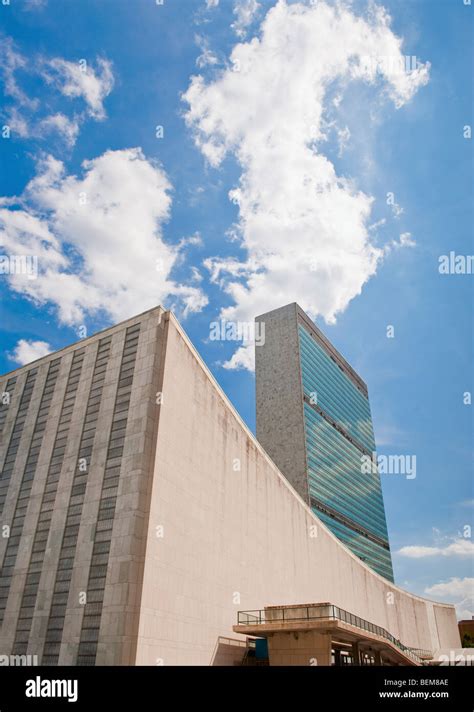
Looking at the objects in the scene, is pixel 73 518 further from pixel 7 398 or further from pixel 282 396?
pixel 282 396

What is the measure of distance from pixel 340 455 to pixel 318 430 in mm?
11215

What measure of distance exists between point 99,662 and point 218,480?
10.8 metres

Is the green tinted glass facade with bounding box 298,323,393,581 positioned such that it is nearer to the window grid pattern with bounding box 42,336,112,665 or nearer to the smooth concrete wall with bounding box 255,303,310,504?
the smooth concrete wall with bounding box 255,303,310,504

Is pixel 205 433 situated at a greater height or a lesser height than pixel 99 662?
greater

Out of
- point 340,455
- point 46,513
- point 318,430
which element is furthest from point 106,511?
point 340,455

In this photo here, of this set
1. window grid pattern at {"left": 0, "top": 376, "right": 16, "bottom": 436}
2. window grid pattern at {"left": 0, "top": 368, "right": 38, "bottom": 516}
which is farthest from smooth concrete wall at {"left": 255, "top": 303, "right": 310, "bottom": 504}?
window grid pattern at {"left": 0, "top": 368, "right": 38, "bottom": 516}

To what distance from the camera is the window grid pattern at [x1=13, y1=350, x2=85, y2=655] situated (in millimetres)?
22453

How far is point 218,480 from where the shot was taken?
27797mm

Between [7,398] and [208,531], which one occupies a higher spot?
[7,398]

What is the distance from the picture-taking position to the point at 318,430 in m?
86.1
